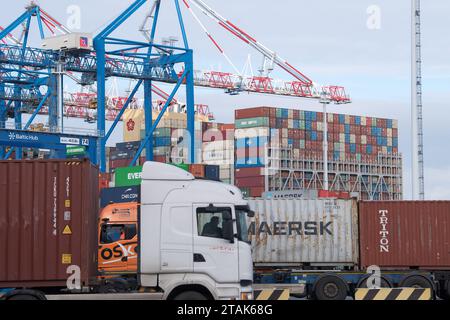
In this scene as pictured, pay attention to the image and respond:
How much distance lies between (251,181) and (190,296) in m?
74.6

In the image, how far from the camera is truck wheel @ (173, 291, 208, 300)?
1641cm

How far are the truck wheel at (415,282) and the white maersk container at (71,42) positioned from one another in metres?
37.9

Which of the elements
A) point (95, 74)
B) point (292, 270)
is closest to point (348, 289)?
point (292, 270)

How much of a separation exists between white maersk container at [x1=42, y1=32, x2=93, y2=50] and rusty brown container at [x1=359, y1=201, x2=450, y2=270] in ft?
118

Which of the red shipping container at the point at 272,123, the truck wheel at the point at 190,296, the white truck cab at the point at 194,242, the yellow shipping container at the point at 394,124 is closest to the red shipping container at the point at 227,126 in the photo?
the red shipping container at the point at 272,123

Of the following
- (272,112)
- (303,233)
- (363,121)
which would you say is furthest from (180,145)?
(303,233)

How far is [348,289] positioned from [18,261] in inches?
452

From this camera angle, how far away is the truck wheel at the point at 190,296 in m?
16.4

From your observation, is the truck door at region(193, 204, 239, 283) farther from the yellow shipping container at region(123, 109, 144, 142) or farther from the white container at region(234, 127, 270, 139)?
the yellow shipping container at region(123, 109, 144, 142)

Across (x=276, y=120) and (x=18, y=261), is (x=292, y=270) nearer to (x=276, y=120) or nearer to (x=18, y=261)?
(x=18, y=261)

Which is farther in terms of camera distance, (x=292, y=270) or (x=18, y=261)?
(x=292, y=270)

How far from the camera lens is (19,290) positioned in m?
16.6

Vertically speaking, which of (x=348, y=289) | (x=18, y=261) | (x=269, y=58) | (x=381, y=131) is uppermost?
(x=269, y=58)

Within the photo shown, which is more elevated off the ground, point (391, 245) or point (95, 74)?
point (95, 74)
